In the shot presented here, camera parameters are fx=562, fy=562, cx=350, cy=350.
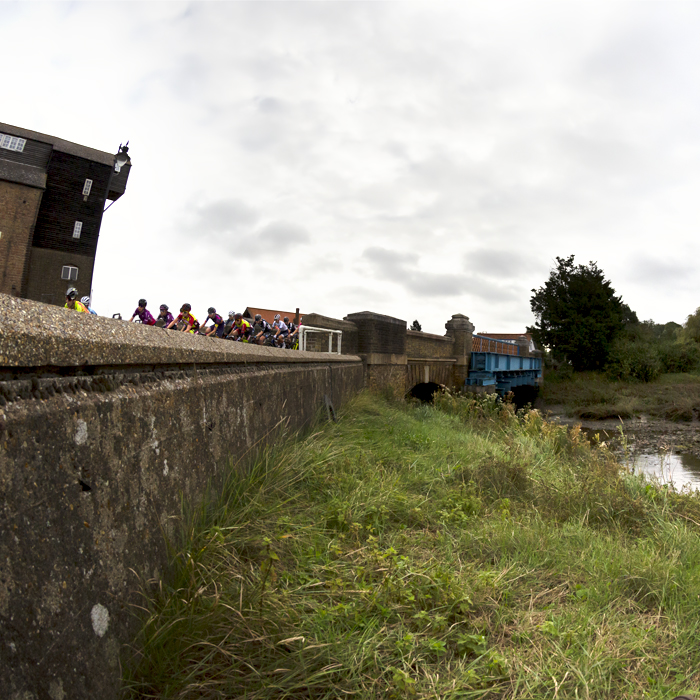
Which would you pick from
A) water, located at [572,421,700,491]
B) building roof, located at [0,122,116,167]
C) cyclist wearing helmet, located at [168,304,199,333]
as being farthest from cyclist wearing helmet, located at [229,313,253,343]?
building roof, located at [0,122,116,167]

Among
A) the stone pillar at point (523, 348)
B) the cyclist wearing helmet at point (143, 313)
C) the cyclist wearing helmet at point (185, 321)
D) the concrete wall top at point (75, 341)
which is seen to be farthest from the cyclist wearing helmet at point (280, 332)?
the stone pillar at point (523, 348)

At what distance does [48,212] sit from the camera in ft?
107

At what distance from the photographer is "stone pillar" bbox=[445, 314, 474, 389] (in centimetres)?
2209

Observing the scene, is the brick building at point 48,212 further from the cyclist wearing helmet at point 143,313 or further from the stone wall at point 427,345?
the stone wall at point 427,345

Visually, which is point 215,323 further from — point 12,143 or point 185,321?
point 12,143

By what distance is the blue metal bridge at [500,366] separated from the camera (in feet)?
75.8

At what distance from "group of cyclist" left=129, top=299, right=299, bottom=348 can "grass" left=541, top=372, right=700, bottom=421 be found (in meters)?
17.6

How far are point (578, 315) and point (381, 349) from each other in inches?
1225

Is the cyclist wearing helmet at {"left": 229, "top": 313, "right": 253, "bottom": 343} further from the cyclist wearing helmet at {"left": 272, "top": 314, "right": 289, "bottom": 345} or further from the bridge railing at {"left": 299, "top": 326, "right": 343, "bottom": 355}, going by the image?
the bridge railing at {"left": 299, "top": 326, "right": 343, "bottom": 355}

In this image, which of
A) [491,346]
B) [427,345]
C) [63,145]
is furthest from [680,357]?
[63,145]

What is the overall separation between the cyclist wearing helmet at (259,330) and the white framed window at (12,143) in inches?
1043

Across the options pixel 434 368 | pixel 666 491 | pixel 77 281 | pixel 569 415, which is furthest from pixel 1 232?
pixel 666 491

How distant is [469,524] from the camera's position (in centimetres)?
390

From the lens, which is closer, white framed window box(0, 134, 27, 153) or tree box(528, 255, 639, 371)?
white framed window box(0, 134, 27, 153)
